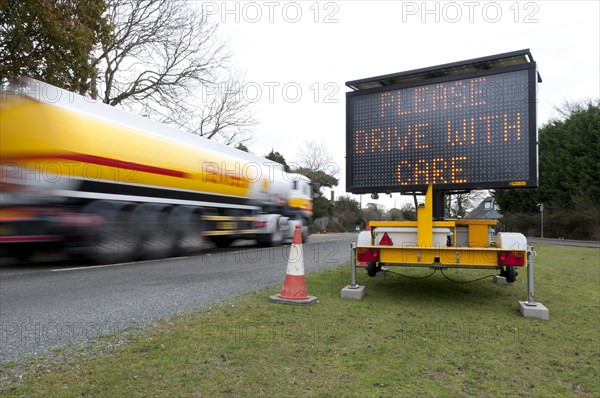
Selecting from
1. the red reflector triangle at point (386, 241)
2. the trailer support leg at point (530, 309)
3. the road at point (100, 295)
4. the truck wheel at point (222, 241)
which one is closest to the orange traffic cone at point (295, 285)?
the road at point (100, 295)

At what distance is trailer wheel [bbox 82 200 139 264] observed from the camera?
9.43 metres

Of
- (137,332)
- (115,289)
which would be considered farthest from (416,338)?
(115,289)

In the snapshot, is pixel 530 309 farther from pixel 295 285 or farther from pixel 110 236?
pixel 110 236

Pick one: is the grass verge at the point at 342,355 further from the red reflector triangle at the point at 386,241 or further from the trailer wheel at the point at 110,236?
the trailer wheel at the point at 110,236

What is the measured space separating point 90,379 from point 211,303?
8.36ft

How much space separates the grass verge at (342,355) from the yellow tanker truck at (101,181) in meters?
5.25

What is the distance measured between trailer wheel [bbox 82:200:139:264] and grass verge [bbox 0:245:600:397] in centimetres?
530

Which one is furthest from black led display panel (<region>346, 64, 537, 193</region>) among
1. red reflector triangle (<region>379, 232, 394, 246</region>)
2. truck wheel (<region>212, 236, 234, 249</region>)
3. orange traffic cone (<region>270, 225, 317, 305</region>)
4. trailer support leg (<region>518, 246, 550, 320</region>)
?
truck wheel (<region>212, 236, 234, 249</region>)

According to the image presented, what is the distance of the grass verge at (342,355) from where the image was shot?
289cm

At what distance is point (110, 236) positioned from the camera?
991 centimetres

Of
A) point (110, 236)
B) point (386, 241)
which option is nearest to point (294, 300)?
point (386, 241)

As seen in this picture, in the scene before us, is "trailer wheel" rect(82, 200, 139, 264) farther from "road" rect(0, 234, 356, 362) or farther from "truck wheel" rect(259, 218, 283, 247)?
"truck wheel" rect(259, 218, 283, 247)

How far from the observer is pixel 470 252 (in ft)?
17.7

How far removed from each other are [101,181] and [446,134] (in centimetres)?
750
